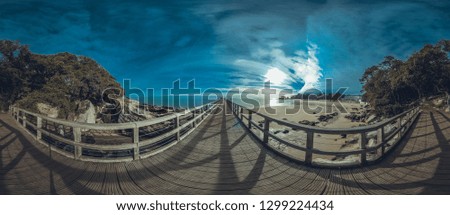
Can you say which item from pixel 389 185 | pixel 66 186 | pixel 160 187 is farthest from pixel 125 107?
pixel 389 185

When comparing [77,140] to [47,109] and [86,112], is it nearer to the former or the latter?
[86,112]

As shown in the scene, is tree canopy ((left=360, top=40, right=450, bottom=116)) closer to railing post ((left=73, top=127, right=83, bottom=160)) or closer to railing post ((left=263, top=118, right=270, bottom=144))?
railing post ((left=263, top=118, right=270, bottom=144))

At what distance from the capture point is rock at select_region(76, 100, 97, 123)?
5742 millimetres

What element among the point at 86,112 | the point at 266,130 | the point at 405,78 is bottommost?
the point at 266,130

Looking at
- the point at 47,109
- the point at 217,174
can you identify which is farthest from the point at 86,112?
the point at 217,174

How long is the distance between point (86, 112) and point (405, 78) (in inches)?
378

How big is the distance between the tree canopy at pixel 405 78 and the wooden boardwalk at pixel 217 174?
233cm

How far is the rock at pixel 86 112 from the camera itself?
5.74m

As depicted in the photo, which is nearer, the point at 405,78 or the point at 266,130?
the point at 266,130

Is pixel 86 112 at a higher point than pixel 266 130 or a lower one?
higher

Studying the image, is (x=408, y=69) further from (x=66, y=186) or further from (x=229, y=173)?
(x=66, y=186)

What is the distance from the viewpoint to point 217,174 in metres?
2.47

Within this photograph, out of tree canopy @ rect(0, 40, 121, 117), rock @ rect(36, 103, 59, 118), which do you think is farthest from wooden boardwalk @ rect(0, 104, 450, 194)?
tree canopy @ rect(0, 40, 121, 117)

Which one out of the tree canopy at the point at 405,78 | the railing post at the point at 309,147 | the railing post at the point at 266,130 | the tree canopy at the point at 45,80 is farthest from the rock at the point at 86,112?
the tree canopy at the point at 405,78
